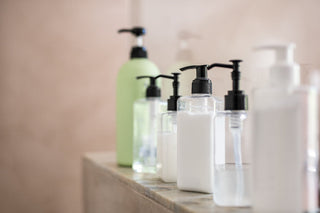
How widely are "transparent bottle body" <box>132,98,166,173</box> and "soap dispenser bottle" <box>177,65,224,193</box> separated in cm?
20

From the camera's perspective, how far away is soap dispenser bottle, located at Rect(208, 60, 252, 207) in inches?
15.9

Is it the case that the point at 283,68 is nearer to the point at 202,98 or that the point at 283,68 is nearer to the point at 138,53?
the point at 202,98

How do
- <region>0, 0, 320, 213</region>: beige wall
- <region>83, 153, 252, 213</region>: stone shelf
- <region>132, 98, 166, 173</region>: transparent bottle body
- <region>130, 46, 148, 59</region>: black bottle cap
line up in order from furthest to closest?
<region>0, 0, 320, 213</region>: beige wall → <region>130, 46, 148, 59</region>: black bottle cap → <region>132, 98, 166, 173</region>: transparent bottle body → <region>83, 153, 252, 213</region>: stone shelf

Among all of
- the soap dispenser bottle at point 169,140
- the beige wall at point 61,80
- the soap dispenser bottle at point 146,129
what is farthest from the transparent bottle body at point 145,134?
the beige wall at point 61,80

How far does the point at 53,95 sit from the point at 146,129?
850 mm

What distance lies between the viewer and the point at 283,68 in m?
0.33

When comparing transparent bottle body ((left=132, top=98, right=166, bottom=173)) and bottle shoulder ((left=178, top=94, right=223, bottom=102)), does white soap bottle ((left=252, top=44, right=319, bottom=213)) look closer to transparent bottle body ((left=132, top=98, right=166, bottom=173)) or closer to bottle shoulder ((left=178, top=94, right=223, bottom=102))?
bottle shoulder ((left=178, top=94, right=223, bottom=102))

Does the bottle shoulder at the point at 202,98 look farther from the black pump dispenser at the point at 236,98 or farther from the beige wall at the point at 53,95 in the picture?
the beige wall at the point at 53,95

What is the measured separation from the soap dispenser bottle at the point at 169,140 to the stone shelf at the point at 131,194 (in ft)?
0.06

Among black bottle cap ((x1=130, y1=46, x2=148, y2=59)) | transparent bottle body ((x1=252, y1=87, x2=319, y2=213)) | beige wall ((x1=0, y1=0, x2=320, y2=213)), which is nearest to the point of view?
transparent bottle body ((x1=252, y1=87, x2=319, y2=213))

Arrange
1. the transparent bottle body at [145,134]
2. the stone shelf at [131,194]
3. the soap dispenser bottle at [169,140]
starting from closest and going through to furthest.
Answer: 1. the stone shelf at [131,194]
2. the soap dispenser bottle at [169,140]
3. the transparent bottle body at [145,134]

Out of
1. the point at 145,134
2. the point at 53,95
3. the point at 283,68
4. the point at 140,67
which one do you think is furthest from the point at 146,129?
the point at 53,95

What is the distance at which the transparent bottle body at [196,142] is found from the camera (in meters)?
0.46

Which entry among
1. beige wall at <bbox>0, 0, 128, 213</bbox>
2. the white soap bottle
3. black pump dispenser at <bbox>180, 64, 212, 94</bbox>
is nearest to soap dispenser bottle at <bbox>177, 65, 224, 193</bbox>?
black pump dispenser at <bbox>180, 64, 212, 94</bbox>
